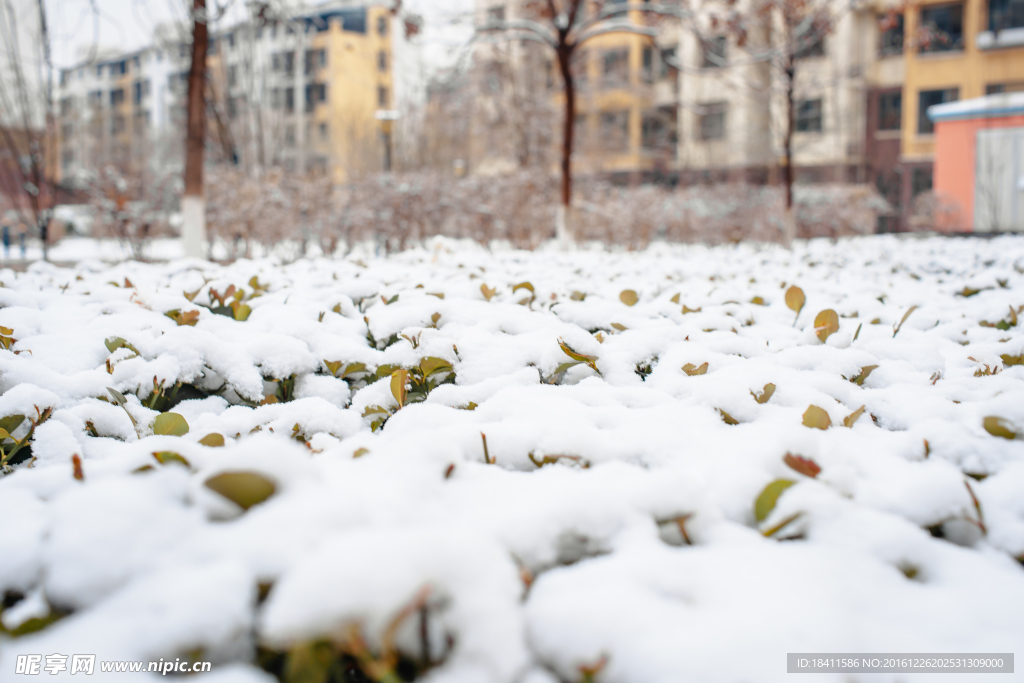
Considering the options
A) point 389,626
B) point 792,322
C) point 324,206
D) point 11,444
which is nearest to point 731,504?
point 389,626

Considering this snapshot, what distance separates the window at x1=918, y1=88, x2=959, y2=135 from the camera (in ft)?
79.9

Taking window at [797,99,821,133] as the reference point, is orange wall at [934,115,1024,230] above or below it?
below

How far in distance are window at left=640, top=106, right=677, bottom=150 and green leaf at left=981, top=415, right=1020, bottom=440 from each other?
28.7 meters

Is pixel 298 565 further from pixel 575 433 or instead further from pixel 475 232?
pixel 475 232

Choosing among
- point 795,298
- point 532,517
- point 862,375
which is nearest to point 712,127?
point 795,298

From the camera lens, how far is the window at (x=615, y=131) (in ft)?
82.4

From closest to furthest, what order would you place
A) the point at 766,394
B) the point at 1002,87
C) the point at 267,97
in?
the point at 766,394 → the point at 267,97 → the point at 1002,87

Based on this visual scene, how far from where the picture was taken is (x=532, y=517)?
0.81 metres

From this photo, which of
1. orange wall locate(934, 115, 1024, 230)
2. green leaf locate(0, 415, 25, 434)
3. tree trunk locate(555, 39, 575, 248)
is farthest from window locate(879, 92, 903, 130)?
green leaf locate(0, 415, 25, 434)

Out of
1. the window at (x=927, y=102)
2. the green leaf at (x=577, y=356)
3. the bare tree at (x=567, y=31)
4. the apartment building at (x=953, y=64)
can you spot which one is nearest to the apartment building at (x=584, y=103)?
the bare tree at (x=567, y=31)

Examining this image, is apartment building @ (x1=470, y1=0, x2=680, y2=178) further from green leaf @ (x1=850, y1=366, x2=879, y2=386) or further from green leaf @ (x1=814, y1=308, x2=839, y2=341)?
green leaf @ (x1=850, y1=366, x2=879, y2=386)

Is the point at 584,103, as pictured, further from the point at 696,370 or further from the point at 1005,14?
the point at 696,370

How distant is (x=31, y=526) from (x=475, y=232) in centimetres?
966

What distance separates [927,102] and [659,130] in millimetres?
10827
